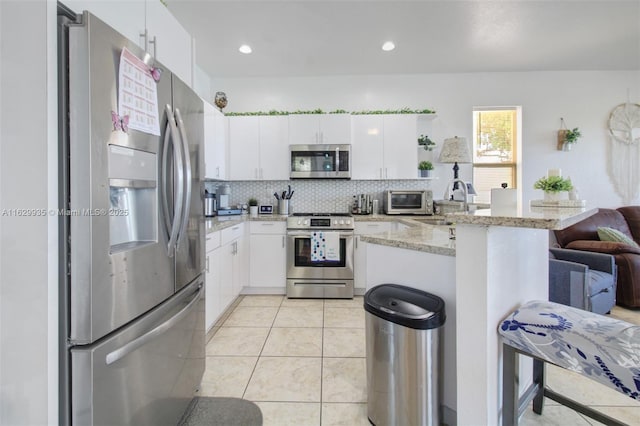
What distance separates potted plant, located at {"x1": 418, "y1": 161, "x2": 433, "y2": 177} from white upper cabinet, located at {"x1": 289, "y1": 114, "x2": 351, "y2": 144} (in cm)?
104

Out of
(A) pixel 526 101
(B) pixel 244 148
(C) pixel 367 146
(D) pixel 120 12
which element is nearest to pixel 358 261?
(C) pixel 367 146

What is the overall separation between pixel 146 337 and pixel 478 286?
1.34 metres

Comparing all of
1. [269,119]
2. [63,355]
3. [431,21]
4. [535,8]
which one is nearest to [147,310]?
[63,355]

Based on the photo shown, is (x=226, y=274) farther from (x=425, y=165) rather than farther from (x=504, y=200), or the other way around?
(x=425, y=165)

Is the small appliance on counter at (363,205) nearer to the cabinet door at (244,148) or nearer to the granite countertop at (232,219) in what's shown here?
the granite countertop at (232,219)

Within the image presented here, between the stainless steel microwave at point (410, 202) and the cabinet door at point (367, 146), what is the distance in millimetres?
331

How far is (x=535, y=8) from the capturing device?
262cm

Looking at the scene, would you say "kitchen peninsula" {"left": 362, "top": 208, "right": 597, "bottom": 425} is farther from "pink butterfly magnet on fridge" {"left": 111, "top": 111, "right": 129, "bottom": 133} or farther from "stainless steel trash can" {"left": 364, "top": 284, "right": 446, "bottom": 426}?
"pink butterfly magnet on fridge" {"left": 111, "top": 111, "right": 129, "bottom": 133}

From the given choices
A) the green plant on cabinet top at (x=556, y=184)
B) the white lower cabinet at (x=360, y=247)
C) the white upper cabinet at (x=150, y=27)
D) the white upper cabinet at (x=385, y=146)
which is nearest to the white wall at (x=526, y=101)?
the white upper cabinet at (x=385, y=146)

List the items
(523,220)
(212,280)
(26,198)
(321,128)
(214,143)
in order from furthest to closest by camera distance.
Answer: (321,128)
(214,143)
(212,280)
(523,220)
(26,198)

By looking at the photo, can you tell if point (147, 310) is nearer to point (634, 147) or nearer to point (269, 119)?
point (269, 119)

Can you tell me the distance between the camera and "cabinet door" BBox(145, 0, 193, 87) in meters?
1.42

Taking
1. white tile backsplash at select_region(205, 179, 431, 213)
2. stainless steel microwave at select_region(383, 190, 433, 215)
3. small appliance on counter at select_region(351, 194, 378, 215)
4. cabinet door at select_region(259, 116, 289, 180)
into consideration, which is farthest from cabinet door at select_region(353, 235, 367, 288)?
cabinet door at select_region(259, 116, 289, 180)

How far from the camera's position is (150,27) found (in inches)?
55.5
